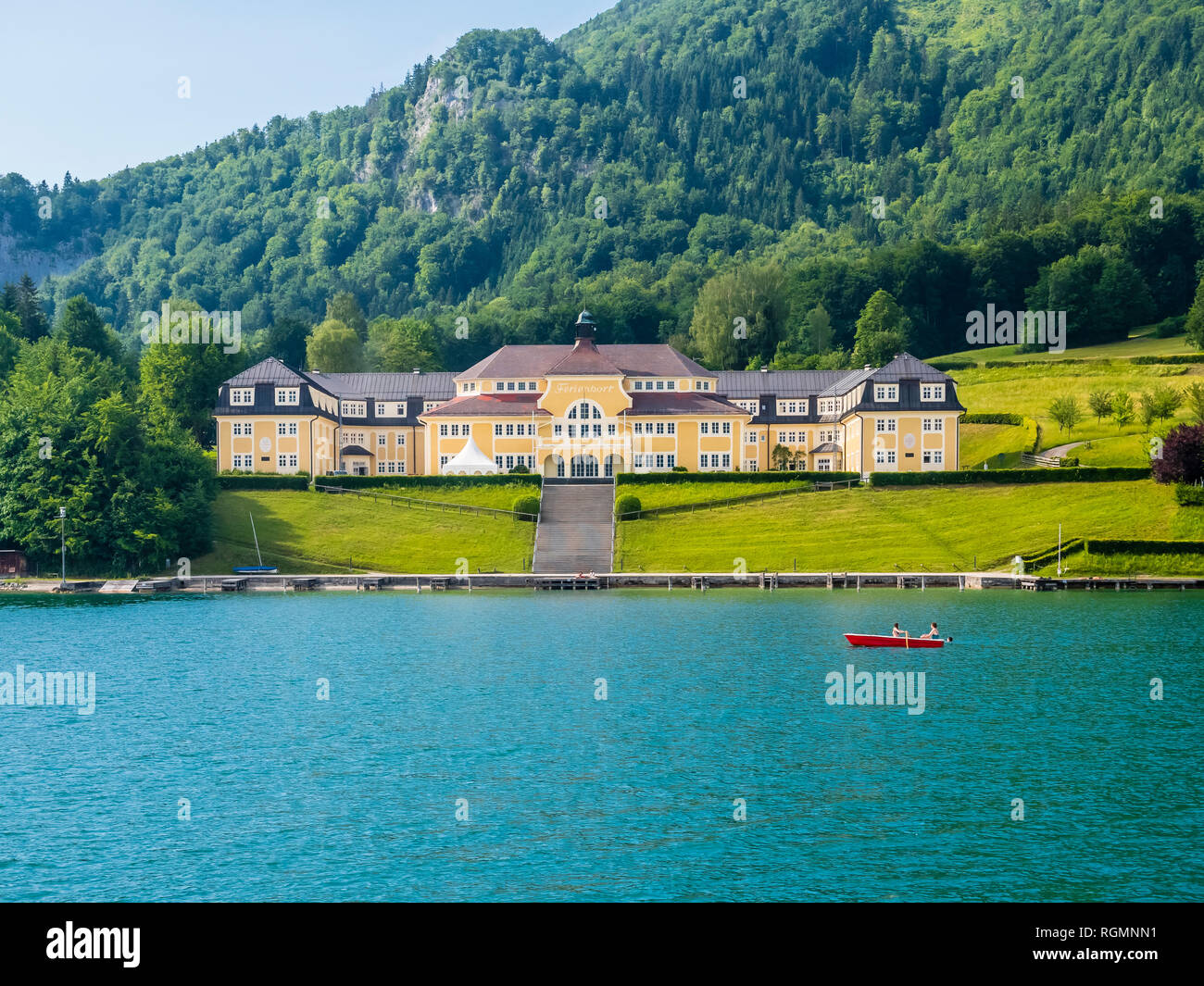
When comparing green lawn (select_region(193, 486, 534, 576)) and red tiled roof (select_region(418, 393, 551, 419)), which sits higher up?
red tiled roof (select_region(418, 393, 551, 419))

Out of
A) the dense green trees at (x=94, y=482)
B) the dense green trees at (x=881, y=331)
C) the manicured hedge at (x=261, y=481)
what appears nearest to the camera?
the dense green trees at (x=94, y=482)

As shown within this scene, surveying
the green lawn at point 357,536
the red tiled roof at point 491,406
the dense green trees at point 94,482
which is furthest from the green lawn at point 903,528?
the dense green trees at point 94,482

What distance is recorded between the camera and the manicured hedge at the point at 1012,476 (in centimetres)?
9506

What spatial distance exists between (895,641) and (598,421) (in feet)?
194

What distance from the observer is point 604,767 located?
35750 millimetres

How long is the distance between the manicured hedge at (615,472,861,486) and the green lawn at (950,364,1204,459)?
19.9 m

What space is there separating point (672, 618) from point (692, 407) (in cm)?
4875

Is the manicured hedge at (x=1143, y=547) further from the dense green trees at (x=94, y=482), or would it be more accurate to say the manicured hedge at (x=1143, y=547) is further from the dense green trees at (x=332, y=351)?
the dense green trees at (x=332, y=351)

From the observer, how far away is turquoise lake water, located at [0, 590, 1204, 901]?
27141 mm

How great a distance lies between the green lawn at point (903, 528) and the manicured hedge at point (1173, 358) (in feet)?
157

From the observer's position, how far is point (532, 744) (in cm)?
3859

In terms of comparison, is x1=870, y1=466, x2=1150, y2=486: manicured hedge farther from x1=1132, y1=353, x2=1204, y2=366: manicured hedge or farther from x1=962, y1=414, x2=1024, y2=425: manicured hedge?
x1=1132, y1=353, x2=1204, y2=366: manicured hedge

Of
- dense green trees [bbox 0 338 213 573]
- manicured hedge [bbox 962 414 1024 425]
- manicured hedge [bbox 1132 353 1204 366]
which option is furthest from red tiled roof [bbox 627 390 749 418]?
manicured hedge [bbox 1132 353 1204 366]
